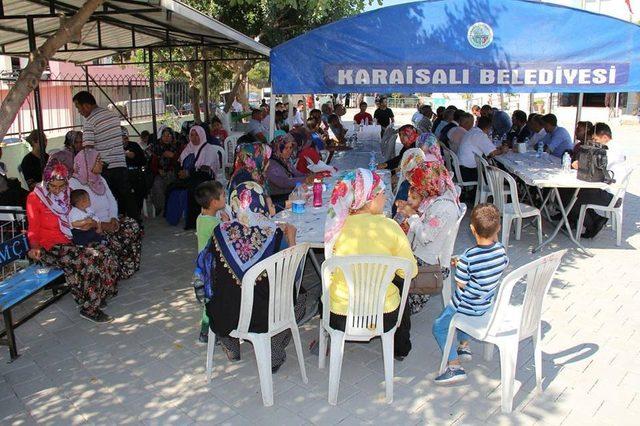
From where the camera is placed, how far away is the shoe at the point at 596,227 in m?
6.71

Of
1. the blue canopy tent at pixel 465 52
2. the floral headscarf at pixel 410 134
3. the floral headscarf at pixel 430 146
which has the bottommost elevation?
the floral headscarf at pixel 430 146

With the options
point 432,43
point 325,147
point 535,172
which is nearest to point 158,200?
point 325,147

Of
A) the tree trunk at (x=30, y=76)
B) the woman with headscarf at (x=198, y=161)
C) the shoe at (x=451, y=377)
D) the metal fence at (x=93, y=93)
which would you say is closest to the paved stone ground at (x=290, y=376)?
the shoe at (x=451, y=377)

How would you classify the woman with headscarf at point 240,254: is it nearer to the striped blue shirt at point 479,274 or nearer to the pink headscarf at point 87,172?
the striped blue shirt at point 479,274

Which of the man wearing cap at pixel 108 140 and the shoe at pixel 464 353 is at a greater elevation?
the man wearing cap at pixel 108 140

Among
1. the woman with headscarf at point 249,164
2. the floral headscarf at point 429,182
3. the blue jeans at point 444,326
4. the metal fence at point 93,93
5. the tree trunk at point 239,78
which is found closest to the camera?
the blue jeans at point 444,326

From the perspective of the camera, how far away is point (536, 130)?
931 centimetres

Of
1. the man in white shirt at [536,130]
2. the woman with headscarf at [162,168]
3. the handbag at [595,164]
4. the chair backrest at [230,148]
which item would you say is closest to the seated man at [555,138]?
the man in white shirt at [536,130]

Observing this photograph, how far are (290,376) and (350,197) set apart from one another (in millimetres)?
1291

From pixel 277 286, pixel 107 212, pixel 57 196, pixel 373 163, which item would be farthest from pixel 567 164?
pixel 57 196

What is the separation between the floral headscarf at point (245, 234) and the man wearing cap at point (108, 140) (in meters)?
3.52

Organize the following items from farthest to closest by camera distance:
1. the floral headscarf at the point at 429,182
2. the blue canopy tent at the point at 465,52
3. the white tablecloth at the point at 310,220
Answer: the blue canopy tent at the point at 465,52 → the floral headscarf at the point at 429,182 → the white tablecloth at the point at 310,220

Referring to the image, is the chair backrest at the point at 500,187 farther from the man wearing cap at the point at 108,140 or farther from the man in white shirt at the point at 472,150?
the man wearing cap at the point at 108,140

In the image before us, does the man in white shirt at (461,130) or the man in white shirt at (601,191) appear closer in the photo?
the man in white shirt at (601,191)
